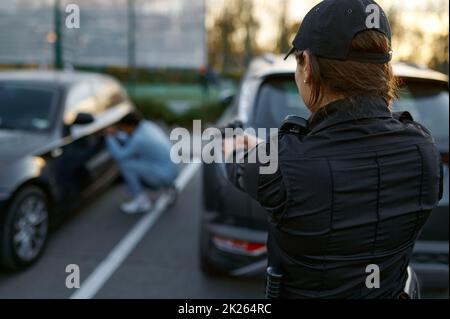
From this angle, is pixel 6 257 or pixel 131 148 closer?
pixel 6 257

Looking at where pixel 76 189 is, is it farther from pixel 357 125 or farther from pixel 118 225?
pixel 357 125

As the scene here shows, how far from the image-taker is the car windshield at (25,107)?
15.3 ft

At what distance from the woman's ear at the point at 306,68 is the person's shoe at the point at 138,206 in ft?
14.0

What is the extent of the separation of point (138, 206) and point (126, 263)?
4.46ft

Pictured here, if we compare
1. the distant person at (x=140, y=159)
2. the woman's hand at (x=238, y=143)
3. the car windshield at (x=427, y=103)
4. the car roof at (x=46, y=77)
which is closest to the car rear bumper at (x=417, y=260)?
the car windshield at (x=427, y=103)

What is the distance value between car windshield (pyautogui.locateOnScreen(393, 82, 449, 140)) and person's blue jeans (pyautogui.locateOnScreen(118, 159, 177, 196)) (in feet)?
9.14

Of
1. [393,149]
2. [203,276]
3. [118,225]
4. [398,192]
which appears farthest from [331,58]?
[118,225]

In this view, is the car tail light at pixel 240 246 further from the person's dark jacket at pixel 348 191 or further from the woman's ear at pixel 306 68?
the woman's ear at pixel 306 68

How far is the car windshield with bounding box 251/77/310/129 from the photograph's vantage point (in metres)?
3.36

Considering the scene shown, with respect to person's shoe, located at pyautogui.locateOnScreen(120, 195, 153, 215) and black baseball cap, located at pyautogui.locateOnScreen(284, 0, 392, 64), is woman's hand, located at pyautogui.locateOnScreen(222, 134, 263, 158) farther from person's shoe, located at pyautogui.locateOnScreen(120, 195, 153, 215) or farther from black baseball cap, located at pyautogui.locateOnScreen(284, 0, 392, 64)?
person's shoe, located at pyautogui.locateOnScreen(120, 195, 153, 215)

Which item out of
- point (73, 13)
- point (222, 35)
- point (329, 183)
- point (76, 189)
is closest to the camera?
point (329, 183)

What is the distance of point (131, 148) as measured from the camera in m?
5.34

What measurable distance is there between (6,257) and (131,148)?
198 centimetres

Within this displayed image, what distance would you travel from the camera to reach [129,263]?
161 inches
